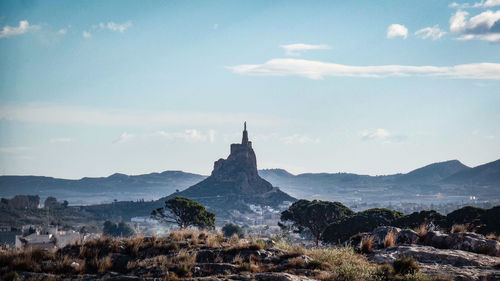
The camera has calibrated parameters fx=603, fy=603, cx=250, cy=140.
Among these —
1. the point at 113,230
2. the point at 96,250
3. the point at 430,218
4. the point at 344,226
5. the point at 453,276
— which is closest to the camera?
the point at 453,276

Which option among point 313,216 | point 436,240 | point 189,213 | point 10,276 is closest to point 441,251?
point 436,240

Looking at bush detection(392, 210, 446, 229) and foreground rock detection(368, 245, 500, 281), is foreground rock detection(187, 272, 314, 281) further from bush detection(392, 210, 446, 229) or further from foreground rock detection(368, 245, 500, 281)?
bush detection(392, 210, 446, 229)

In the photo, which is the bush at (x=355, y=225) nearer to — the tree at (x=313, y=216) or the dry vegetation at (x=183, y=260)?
the tree at (x=313, y=216)

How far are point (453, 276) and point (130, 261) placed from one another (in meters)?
9.45

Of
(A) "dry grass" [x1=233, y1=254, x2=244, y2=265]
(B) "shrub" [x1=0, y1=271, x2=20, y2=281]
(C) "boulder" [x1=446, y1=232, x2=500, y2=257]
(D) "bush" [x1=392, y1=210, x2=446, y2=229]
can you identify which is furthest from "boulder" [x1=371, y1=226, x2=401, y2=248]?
(D) "bush" [x1=392, y1=210, x2=446, y2=229]

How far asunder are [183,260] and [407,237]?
9.75 metres

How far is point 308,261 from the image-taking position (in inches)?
723

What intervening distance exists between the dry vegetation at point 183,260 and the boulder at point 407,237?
11.3 feet

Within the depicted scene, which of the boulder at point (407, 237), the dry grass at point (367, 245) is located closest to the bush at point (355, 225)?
the boulder at point (407, 237)

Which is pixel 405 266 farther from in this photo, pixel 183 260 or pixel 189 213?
pixel 189 213

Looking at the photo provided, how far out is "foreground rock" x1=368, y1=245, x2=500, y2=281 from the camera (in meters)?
17.7

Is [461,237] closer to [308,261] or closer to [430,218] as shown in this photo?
[308,261]

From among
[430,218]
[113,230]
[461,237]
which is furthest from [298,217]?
[113,230]

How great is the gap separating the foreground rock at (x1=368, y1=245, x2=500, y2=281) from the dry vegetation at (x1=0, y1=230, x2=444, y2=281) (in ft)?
3.92
